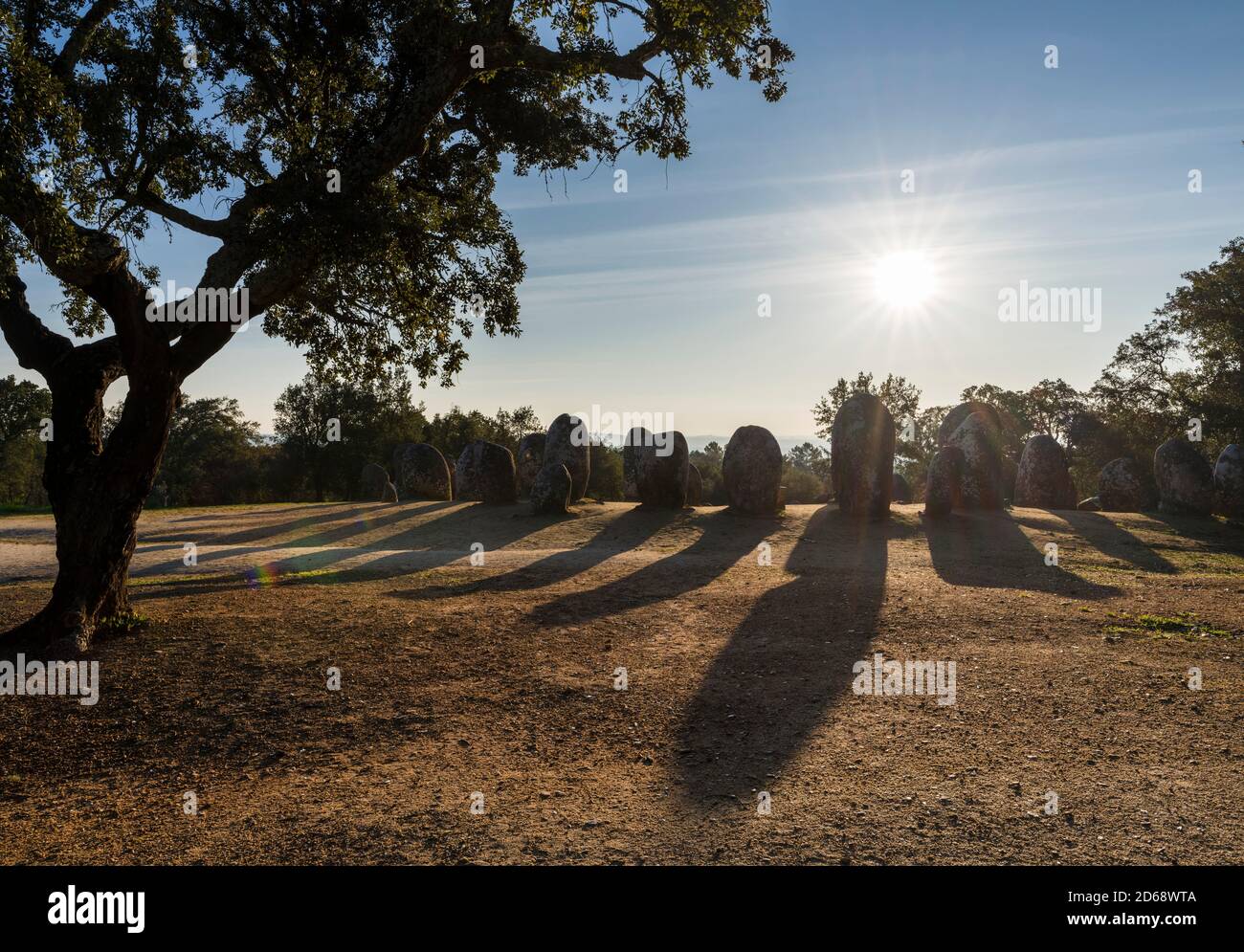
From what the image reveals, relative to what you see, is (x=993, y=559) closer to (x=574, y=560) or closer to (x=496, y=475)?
(x=574, y=560)

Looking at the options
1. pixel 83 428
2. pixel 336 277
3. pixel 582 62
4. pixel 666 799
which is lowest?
pixel 666 799

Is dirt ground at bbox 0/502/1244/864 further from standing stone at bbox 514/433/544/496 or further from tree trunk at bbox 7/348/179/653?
standing stone at bbox 514/433/544/496

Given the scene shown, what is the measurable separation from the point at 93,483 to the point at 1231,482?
32939 mm

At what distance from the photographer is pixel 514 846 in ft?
15.7

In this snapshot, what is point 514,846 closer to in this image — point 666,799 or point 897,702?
point 666,799

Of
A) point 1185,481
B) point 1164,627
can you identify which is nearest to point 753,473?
point 1164,627

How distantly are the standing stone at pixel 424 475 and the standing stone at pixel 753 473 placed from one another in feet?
48.4

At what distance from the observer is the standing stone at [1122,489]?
28422mm

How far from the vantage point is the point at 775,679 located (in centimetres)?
838

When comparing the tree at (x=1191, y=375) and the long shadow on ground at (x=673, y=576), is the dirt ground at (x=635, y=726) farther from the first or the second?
the tree at (x=1191, y=375)

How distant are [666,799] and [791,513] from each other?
19.4 meters

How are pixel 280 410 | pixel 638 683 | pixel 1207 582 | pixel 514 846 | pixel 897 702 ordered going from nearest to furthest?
pixel 514 846
pixel 897 702
pixel 638 683
pixel 1207 582
pixel 280 410

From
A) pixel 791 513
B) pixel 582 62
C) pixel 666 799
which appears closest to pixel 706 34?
pixel 582 62

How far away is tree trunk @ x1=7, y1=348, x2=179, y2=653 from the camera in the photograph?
9.23 meters
